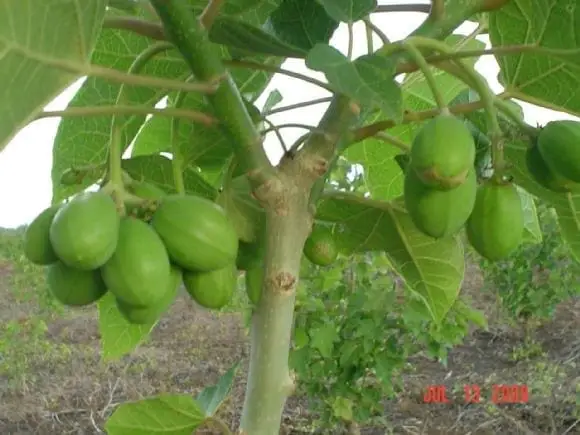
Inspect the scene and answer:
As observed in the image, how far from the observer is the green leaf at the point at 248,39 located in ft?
2.31

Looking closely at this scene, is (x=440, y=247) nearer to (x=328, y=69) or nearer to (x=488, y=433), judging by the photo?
(x=328, y=69)

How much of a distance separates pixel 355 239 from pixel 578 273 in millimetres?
4115

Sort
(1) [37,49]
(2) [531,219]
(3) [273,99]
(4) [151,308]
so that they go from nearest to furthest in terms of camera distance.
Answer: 1. (1) [37,49]
2. (4) [151,308]
3. (3) [273,99]
4. (2) [531,219]

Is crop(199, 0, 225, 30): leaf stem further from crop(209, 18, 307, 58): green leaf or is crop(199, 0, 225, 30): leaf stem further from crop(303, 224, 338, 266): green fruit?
crop(303, 224, 338, 266): green fruit

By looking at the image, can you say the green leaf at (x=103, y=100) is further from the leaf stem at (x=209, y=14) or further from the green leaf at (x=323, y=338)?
the green leaf at (x=323, y=338)

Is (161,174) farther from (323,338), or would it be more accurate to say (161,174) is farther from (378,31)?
(323,338)

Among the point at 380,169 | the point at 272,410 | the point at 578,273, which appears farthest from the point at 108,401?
the point at 272,410

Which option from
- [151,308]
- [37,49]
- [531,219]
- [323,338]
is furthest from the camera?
[323,338]

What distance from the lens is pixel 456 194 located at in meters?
0.67

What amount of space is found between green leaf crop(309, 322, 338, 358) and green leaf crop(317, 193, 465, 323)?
2.14 metres

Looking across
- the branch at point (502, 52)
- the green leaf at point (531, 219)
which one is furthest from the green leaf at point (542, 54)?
the green leaf at point (531, 219)

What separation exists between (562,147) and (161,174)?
449mm
